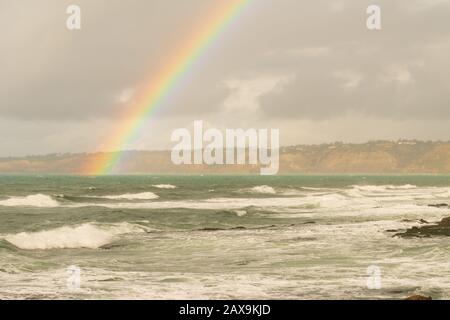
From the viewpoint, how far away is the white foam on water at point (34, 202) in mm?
62031

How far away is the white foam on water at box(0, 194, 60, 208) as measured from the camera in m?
62.0

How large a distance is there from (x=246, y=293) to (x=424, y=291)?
15.3 ft

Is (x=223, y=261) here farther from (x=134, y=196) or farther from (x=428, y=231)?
(x=134, y=196)

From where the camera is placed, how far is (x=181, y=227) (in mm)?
37062

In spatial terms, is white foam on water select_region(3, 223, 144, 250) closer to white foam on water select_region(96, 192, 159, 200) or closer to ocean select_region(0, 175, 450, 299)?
ocean select_region(0, 175, 450, 299)

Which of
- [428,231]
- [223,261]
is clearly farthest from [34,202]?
[223,261]

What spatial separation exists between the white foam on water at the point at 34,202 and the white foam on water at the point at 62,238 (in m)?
31.2

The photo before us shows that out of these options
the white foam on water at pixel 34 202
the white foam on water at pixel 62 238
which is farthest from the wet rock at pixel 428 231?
the white foam on water at pixel 34 202

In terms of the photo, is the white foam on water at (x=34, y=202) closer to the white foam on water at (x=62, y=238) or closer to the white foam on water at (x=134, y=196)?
the white foam on water at (x=134, y=196)

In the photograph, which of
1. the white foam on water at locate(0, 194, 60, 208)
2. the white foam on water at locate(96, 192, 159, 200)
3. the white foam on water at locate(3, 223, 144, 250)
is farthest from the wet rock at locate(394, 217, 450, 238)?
the white foam on water at locate(96, 192, 159, 200)

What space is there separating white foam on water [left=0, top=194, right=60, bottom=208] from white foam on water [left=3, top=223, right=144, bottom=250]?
31171 millimetres
